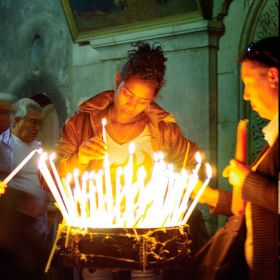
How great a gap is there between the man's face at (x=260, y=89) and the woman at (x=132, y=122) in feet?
3.30

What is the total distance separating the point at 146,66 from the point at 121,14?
4129mm

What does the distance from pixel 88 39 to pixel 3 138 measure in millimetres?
3083

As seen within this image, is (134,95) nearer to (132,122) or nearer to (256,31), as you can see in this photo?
(132,122)

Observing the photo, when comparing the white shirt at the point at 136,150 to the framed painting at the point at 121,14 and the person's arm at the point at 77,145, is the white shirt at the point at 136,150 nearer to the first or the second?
the person's arm at the point at 77,145

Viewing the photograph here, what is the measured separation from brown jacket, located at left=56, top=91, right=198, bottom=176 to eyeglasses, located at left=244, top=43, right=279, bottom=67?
1.20 metres

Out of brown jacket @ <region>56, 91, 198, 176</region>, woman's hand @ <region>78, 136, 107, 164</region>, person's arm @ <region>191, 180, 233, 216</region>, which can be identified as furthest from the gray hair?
person's arm @ <region>191, 180, 233, 216</region>

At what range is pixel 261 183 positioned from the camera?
114 inches

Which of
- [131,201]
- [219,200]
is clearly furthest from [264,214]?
[131,201]

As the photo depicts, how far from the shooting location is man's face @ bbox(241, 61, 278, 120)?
3031mm

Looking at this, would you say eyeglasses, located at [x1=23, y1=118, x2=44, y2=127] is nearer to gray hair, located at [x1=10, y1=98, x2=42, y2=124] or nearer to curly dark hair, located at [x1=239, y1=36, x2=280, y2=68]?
gray hair, located at [x1=10, y1=98, x2=42, y2=124]

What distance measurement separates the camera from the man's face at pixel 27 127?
6.34 m

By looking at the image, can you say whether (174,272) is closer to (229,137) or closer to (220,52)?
(229,137)

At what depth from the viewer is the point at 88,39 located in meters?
8.42

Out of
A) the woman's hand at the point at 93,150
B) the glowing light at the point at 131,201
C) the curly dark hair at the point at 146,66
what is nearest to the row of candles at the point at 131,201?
the glowing light at the point at 131,201
